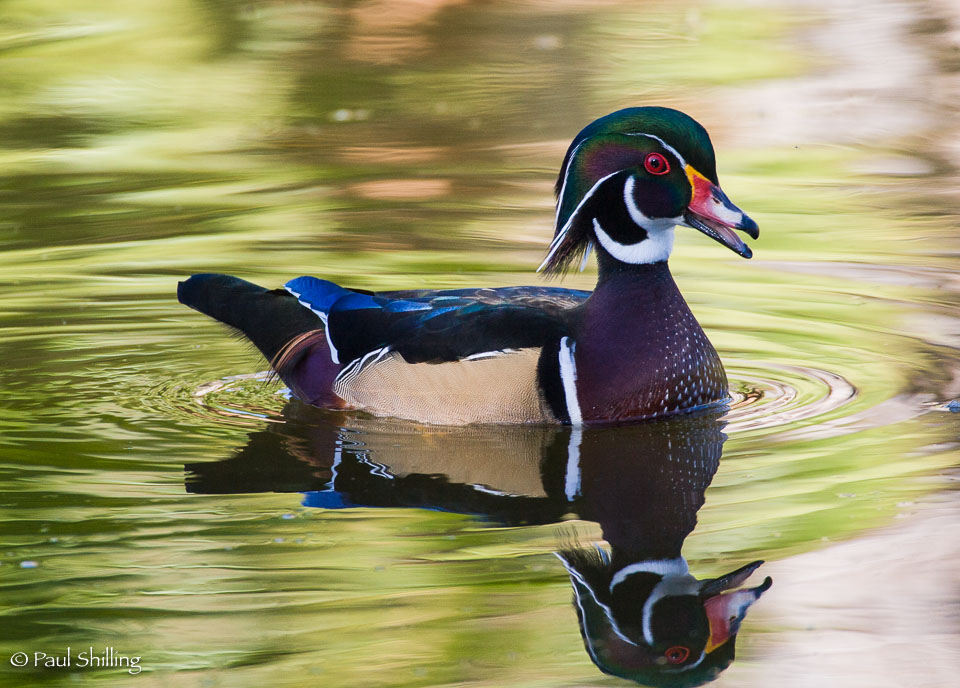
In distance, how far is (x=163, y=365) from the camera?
7.84m

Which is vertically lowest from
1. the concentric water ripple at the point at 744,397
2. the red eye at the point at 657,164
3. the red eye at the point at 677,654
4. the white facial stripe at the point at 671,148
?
the concentric water ripple at the point at 744,397

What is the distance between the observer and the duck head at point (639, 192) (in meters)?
6.63

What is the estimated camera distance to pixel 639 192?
22.1 ft

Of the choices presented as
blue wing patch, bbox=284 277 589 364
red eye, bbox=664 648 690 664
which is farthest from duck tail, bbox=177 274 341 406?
red eye, bbox=664 648 690 664

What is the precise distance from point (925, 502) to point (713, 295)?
337 cm

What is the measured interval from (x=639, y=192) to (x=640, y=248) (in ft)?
0.90

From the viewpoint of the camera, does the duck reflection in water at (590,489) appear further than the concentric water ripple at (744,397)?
No

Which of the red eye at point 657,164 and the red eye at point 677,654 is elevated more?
the red eye at point 657,164

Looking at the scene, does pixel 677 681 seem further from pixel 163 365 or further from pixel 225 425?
pixel 163 365

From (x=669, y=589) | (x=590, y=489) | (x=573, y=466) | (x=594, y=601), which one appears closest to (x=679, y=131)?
(x=573, y=466)

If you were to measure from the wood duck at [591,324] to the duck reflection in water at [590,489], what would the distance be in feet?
0.41

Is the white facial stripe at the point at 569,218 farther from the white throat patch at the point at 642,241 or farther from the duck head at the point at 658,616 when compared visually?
the duck head at the point at 658,616
